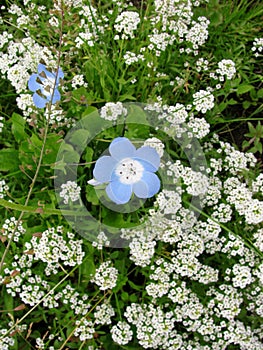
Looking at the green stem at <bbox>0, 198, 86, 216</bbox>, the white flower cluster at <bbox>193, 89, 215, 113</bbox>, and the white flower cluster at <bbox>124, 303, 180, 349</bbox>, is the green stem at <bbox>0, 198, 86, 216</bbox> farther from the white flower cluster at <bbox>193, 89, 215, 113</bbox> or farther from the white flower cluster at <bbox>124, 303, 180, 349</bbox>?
the white flower cluster at <bbox>193, 89, 215, 113</bbox>

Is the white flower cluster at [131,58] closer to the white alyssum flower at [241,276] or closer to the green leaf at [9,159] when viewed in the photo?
the green leaf at [9,159]

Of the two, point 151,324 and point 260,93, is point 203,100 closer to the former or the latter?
point 260,93

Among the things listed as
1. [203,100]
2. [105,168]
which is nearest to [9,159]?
[105,168]

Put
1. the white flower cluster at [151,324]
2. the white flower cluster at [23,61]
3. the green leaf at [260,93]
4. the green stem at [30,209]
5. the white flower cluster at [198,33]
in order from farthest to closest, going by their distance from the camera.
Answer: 1. the green leaf at [260,93]
2. the white flower cluster at [198,33]
3. the white flower cluster at [23,61]
4. the white flower cluster at [151,324]
5. the green stem at [30,209]

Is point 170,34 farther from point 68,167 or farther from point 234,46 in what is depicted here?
point 68,167


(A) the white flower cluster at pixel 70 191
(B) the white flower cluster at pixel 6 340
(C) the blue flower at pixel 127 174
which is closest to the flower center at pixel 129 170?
(C) the blue flower at pixel 127 174

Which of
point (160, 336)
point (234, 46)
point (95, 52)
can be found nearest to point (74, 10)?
point (95, 52)

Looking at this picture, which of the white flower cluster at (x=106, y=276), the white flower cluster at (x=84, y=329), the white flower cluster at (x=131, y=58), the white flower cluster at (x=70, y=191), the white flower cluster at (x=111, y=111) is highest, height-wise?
the white flower cluster at (x=131, y=58)
